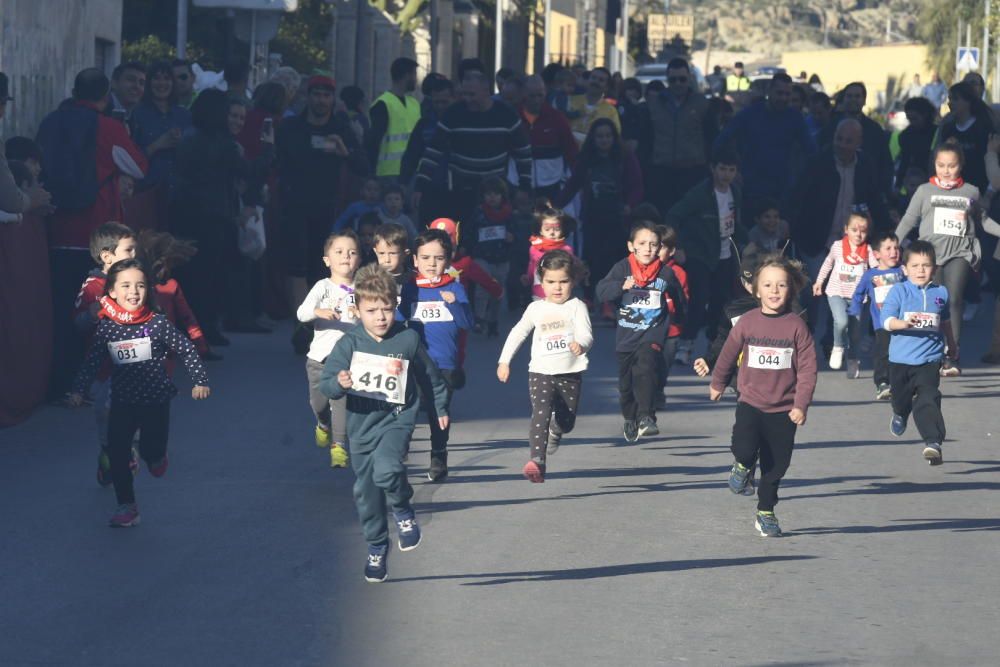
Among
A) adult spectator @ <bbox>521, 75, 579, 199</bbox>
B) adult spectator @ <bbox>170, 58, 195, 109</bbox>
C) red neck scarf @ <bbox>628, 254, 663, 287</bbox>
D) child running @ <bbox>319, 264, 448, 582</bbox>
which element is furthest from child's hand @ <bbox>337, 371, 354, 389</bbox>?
adult spectator @ <bbox>521, 75, 579, 199</bbox>

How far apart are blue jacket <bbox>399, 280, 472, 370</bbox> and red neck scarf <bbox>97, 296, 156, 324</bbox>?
6.00 feet

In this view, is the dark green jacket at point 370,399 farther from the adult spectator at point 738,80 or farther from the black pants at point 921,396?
the adult spectator at point 738,80

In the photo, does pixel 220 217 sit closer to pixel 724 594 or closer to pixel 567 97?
pixel 567 97

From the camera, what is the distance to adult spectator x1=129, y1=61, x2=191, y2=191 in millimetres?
15430

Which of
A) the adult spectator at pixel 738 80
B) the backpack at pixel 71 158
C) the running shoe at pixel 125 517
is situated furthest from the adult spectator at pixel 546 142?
the adult spectator at pixel 738 80

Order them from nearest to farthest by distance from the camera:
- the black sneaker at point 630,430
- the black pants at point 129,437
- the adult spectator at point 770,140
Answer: the black pants at point 129,437
the black sneaker at point 630,430
the adult spectator at point 770,140

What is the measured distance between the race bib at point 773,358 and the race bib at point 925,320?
2.35 metres

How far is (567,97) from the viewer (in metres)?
21.7

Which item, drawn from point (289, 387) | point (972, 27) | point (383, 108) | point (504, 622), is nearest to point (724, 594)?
point (504, 622)

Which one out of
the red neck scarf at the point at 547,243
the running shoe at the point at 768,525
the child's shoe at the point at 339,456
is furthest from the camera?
the red neck scarf at the point at 547,243

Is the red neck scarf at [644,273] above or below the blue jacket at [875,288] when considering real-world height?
above

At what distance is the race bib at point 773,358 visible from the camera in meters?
9.38

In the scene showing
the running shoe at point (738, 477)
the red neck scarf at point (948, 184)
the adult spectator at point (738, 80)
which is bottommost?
the running shoe at point (738, 477)

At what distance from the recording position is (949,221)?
15.0 metres
